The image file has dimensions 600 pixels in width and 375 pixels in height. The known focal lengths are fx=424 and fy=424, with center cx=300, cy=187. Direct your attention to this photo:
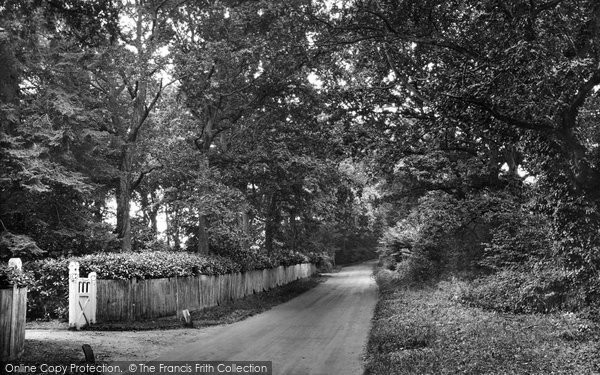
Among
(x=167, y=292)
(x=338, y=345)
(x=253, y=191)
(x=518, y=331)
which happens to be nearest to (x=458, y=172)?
(x=518, y=331)

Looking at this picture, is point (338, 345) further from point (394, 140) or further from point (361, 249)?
point (361, 249)

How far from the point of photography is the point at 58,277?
46.1ft

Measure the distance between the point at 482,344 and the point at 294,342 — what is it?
15.1 feet

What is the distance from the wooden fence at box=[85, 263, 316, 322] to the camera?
13578 millimetres

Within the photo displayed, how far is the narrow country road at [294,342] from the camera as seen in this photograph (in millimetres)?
8920

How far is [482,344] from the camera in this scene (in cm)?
884

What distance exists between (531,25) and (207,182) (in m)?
13.4

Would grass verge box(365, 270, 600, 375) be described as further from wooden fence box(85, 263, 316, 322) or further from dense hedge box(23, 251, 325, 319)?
dense hedge box(23, 251, 325, 319)

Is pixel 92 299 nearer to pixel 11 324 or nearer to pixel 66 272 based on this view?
pixel 66 272

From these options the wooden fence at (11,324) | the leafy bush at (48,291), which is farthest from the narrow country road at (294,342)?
the leafy bush at (48,291)

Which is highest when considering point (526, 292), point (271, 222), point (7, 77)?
point (7, 77)

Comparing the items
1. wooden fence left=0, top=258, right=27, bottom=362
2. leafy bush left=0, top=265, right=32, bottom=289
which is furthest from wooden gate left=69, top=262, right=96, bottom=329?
wooden fence left=0, top=258, right=27, bottom=362

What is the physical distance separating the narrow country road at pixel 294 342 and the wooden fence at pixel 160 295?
264 centimetres

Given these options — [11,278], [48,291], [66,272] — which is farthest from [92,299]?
[11,278]
